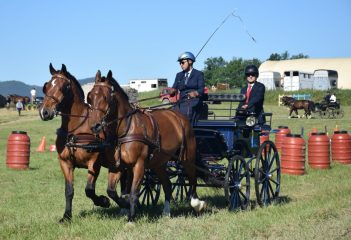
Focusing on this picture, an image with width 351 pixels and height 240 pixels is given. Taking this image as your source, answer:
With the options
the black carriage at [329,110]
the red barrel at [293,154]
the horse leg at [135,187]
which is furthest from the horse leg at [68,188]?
the black carriage at [329,110]

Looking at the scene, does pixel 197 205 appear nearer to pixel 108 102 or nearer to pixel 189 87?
pixel 189 87

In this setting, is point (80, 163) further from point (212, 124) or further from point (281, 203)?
point (281, 203)

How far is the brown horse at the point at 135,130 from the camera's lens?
8305mm

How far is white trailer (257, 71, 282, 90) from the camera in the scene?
74.8m

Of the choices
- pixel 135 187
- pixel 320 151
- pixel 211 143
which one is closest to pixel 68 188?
pixel 135 187

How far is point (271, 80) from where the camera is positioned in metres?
75.1

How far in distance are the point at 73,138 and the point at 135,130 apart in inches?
37.8

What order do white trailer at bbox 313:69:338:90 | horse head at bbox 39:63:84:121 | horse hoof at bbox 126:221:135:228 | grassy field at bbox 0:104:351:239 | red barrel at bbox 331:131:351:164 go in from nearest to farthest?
grassy field at bbox 0:104:351:239
horse hoof at bbox 126:221:135:228
horse head at bbox 39:63:84:121
red barrel at bbox 331:131:351:164
white trailer at bbox 313:69:338:90

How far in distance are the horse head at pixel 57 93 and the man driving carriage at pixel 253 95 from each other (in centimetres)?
323

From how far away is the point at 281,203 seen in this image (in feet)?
36.0

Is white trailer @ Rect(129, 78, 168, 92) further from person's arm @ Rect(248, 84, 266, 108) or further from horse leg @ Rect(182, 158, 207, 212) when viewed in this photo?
horse leg @ Rect(182, 158, 207, 212)

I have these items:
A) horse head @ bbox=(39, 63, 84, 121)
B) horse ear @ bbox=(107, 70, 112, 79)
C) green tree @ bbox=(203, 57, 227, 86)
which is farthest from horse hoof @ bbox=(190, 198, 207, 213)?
green tree @ bbox=(203, 57, 227, 86)

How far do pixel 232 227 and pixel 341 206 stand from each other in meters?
2.46

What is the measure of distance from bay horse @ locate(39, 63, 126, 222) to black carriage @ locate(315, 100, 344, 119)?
3765 cm
